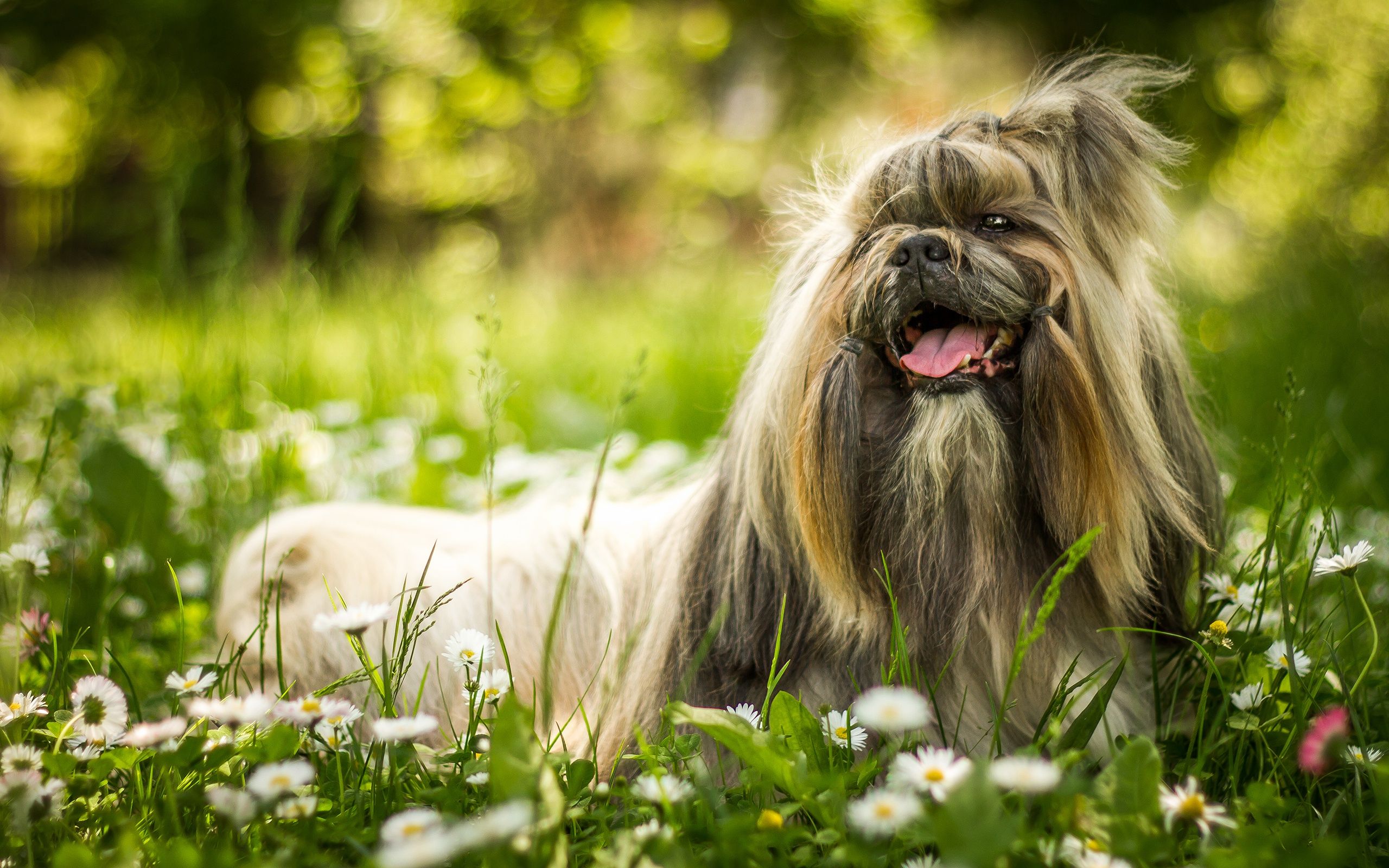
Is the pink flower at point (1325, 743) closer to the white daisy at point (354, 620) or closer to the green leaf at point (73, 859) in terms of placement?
the white daisy at point (354, 620)

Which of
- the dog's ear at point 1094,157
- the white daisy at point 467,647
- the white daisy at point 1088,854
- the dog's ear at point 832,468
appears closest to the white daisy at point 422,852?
the white daisy at point 467,647

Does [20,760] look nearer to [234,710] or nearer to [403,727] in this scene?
[234,710]

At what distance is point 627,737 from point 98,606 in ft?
4.16

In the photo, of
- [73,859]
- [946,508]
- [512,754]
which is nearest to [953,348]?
[946,508]

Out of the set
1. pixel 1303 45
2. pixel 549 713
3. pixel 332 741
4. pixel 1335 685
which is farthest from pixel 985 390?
pixel 1303 45

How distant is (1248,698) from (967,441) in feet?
2.09

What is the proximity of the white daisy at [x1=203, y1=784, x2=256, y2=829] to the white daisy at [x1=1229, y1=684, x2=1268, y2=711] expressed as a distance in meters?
1.45

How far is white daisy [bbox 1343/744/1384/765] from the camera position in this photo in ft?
4.61

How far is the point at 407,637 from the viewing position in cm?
149

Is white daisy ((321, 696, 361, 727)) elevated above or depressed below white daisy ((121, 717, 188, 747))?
below

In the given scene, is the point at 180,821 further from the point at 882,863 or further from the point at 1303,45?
the point at 1303,45

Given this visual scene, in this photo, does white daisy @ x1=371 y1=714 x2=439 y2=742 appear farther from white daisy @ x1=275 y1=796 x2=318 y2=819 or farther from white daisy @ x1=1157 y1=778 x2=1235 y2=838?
white daisy @ x1=1157 y1=778 x2=1235 y2=838

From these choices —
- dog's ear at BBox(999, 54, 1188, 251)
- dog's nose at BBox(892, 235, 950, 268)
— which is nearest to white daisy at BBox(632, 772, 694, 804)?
dog's nose at BBox(892, 235, 950, 268)

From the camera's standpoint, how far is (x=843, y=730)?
1.41 meters
